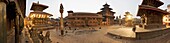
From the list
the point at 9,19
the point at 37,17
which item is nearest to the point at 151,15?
the point at 9,19

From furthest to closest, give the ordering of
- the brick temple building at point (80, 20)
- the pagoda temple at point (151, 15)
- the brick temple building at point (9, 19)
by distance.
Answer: the brick temple building at point (80, 20) → the pagoda temple at point (151, 15) → the brick temple building at point (9, 19)

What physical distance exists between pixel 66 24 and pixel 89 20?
599 centimetres

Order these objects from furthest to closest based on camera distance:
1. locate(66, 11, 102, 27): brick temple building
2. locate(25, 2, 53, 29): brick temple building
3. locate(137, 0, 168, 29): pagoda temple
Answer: locate(66, 11, 102, 27): brick temple building < locate(25, 2, 53, 29): brick temple building < locate(137, 0, 168, 29): pagoda temple

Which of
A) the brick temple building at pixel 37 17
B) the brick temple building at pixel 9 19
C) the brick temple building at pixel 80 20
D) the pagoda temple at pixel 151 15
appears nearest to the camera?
the brick temple building at pixel 9 19

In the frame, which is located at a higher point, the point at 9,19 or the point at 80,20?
the point at 9,19

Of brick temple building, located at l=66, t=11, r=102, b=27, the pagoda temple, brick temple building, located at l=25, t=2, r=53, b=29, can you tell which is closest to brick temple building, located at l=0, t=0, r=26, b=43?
the pagoda temple

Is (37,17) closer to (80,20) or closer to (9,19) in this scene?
(80,20)

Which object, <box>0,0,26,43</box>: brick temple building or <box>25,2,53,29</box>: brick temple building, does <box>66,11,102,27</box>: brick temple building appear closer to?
<box>25,2,53,29</box>: brick temple building

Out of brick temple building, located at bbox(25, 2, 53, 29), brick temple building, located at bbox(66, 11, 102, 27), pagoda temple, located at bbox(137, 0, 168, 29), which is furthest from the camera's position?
brick temple building, located at bbox(66, 11, 102, 27)

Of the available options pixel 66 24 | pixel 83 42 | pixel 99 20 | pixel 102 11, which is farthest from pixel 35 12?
pixel 102 11

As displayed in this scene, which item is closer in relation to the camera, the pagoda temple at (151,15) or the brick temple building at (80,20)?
the pagoda temple at (151,15)

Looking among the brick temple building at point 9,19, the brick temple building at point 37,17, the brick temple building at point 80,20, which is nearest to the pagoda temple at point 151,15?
the brick temple building at point 80,20

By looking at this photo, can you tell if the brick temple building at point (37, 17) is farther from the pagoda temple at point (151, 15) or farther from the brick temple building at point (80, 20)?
the pagoda temple at point (151, 15)

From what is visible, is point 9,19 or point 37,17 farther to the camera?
point 37,17
